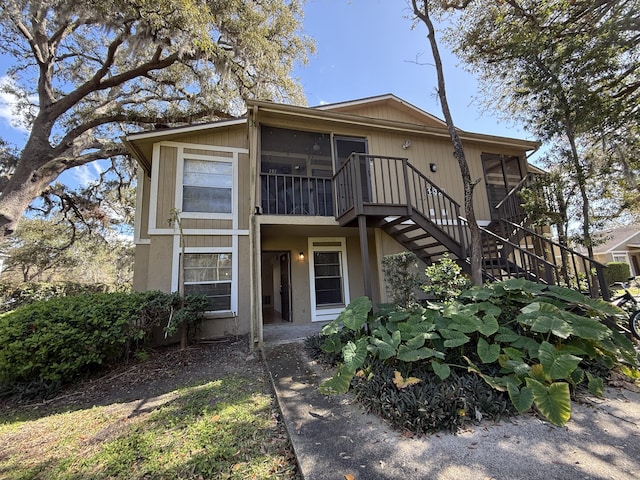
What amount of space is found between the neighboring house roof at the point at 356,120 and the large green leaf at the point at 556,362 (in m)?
5.58

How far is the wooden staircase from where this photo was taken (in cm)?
476

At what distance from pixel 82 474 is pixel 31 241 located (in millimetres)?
19910

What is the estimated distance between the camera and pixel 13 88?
392 inches

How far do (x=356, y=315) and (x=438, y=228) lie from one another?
8.82ft

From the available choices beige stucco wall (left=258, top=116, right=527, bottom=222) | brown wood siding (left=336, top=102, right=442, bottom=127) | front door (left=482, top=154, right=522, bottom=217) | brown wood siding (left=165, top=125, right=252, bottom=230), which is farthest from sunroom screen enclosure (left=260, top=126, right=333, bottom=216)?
front door (left=482, top=154, right=522, bottom=217)

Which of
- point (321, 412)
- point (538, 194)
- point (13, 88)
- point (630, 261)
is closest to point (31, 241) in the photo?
point (13, 88)

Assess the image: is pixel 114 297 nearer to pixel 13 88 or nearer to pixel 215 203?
pixel 215 203

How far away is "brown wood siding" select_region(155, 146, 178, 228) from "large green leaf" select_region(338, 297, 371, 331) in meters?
4.74

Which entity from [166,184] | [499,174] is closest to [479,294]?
[499,174]

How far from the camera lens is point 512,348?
2.96 metres

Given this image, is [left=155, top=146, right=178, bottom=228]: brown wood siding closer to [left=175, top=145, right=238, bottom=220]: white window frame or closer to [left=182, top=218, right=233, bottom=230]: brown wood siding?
[left=175, top=145, right=238, bottom=220]: white window frame

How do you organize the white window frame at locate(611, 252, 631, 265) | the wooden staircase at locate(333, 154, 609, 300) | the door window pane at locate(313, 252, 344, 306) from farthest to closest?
1. the white window frame at locate(611, 252, 631, 265)
2. the door window pane at locate(313, 252, 344, 306)
3. the wooden staircase at locate(333, 154, 609, 300)

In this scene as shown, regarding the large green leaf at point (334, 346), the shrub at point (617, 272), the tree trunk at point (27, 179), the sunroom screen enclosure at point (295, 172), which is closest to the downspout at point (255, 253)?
the sunroom screen enclosure at point (295, 172)

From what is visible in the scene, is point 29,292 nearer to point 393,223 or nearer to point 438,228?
point 393,223
